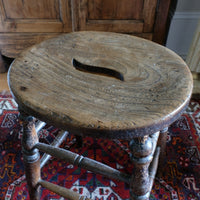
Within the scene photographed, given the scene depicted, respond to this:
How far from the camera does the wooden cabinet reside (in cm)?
113

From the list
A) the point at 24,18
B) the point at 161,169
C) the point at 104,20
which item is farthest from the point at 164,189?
the point at 24,18

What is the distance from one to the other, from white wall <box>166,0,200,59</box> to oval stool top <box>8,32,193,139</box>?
0.81 metres

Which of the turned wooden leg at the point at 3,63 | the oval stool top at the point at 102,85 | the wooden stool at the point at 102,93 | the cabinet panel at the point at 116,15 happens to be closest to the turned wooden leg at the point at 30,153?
the wooden stool at the point at 102,93

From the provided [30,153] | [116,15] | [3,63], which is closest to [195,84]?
[116,15]

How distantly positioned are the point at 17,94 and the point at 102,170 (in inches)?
10.6

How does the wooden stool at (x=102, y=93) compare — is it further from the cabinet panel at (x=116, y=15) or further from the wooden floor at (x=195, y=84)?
the wooden floor at (x=195, y=84)

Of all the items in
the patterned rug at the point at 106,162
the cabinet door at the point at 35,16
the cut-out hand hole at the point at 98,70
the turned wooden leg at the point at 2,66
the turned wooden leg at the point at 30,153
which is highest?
the cut-out hand hole at the point at 98,70

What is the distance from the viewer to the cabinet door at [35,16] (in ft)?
3.76

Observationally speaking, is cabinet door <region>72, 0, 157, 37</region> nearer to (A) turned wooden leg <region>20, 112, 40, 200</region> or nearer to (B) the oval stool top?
(B) the oval stool top

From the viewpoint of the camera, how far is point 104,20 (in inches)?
46.2

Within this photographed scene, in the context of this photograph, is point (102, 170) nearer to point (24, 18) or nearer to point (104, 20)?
point (104, 20)

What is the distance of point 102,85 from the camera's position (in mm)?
547

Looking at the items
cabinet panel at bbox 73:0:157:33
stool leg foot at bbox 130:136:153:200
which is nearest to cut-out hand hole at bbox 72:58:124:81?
stool leg foot at bbox 130:136:153:200

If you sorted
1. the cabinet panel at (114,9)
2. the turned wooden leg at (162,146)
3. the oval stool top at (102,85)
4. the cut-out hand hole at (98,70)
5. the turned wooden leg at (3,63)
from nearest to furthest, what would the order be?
the oval stool top at (102,85) < the cut-out hand hole at (98,70) < the turned wooden leg at (162,146) < the cabinet panel at (114,9) < the turned wooden leg at (3,63)
